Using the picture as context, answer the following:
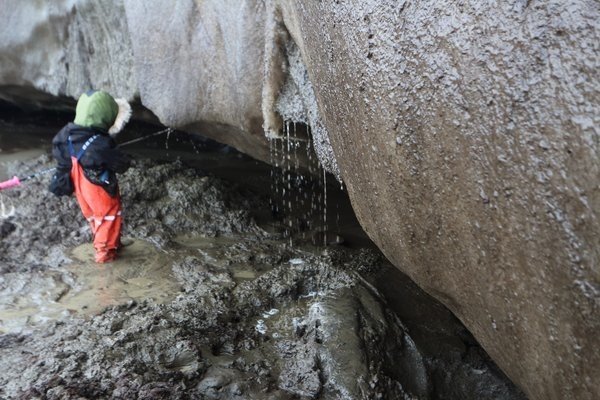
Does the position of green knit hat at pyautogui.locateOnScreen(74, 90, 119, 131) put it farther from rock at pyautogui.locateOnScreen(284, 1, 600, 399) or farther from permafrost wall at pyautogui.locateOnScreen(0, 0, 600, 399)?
rock at pyautogui.locateOnScreen(284, 1, 600, 399)

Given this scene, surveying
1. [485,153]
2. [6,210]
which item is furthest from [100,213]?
[485,153]

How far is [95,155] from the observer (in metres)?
4.21

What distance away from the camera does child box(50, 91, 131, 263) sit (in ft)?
14.0

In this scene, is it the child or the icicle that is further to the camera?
the icicle

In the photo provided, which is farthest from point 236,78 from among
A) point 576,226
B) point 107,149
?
point 576,226

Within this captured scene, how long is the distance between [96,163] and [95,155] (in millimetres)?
64

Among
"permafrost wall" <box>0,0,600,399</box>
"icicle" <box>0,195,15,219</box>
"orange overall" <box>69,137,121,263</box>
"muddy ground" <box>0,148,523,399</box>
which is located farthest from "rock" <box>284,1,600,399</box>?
"icicle" <box>0,195,15,219</box>

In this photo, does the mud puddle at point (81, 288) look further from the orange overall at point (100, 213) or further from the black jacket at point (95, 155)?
the black jacket at point (95, 155)

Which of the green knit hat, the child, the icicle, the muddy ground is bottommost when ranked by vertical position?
the muddy ground

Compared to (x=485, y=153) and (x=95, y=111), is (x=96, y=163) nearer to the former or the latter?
(x=95, y=111)

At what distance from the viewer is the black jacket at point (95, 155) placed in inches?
166

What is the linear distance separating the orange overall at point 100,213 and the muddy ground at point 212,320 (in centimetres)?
14

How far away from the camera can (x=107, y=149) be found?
426cm

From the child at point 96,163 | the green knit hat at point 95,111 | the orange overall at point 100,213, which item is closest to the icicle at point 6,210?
the child at point 96,163
